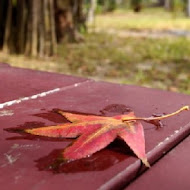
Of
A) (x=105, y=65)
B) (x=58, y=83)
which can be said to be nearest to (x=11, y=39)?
(x=105, y=65)

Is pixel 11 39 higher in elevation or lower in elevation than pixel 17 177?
lower

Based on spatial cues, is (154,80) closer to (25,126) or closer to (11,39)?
(11,39)

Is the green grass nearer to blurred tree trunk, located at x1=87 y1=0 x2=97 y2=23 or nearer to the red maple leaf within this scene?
blurred tree trunk, located at x1=87 y1=0 x2=97 y2=23

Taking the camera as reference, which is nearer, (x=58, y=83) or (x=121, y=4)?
(x=58, y=83)

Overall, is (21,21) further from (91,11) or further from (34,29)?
(91,11)

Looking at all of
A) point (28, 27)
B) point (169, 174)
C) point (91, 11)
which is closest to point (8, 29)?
point (28, 27)

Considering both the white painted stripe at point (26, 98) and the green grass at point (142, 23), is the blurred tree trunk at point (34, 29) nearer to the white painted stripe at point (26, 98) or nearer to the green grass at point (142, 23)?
the white painted stripe at point (26, 98)
